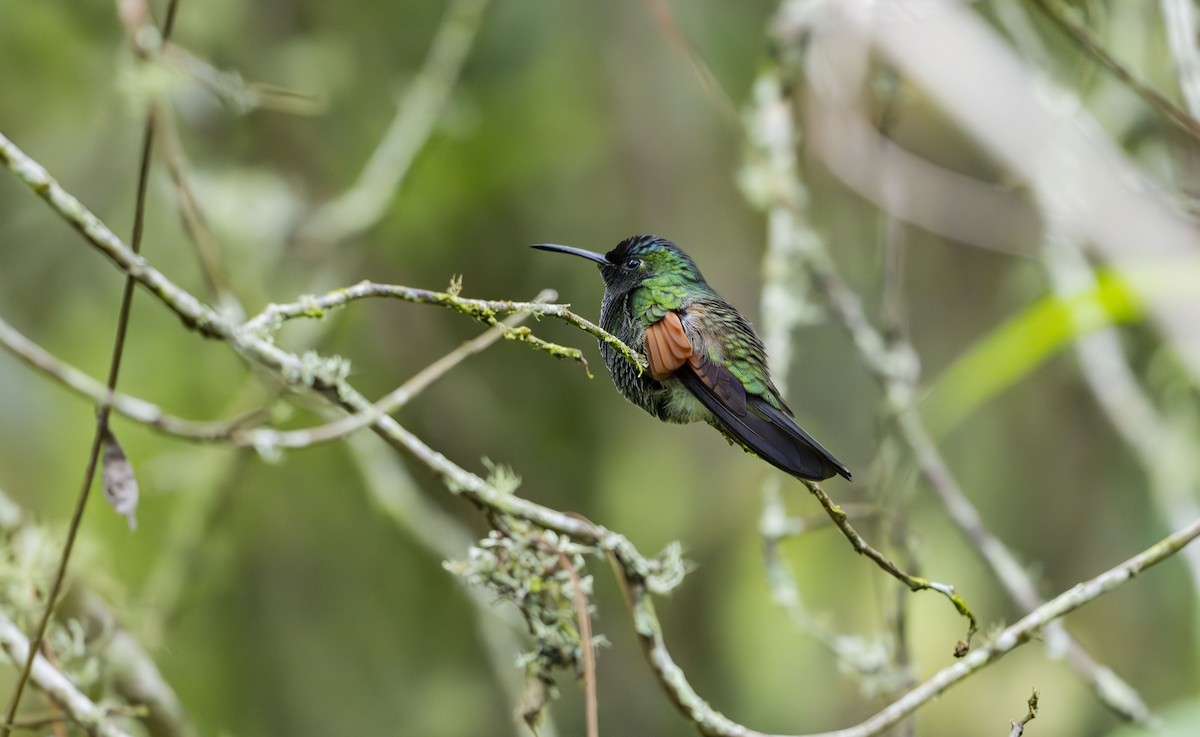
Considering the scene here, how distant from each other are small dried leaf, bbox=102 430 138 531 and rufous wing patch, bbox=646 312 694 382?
3.16 feet

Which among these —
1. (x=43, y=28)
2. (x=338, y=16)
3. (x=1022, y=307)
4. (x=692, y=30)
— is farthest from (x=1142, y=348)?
(x=43, y=28)

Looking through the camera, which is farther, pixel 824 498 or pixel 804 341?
pixel 804 341

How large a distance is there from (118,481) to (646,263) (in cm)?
123

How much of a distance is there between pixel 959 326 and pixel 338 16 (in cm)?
392

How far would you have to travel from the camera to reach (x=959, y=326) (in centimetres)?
674

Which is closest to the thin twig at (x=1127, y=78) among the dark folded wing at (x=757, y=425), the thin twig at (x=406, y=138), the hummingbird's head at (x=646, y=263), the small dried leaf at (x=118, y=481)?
the hummingbird's head at (x=646, y=263)

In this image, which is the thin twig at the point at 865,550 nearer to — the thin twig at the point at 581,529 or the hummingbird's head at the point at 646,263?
the thin twig at the point at 581,529

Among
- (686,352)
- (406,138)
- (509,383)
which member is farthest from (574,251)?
(509,383)

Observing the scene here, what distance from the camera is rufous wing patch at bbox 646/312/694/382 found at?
218 cm

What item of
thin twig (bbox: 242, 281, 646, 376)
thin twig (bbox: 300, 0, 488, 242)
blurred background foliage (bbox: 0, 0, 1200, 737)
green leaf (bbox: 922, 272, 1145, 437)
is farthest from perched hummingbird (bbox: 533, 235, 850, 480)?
thin twig (bbox: 300, 0, 488, 242)

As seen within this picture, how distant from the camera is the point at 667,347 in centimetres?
222

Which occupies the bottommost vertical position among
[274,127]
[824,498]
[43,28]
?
[824,498]

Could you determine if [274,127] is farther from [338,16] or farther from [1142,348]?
[1142,348]

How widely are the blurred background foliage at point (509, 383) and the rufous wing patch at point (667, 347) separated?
84.9 inches
